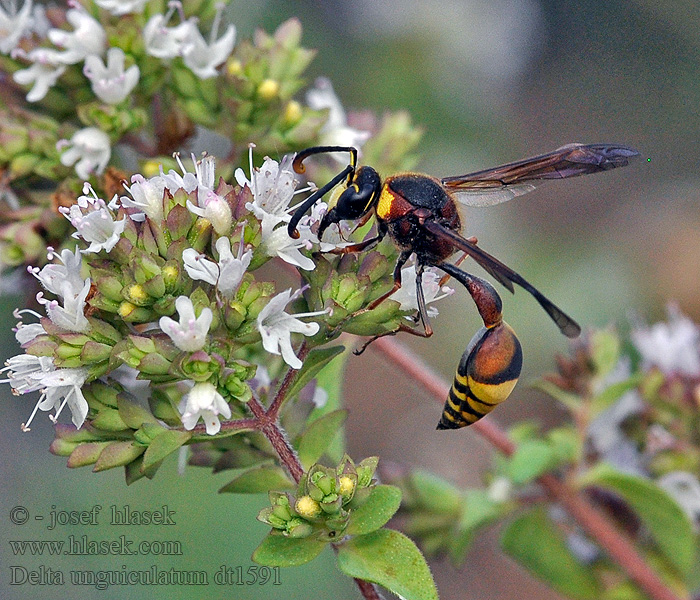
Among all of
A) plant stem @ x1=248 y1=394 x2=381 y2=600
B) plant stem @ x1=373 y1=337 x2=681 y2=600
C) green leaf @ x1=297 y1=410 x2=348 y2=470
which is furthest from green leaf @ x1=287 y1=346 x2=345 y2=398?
plant stem @ x1=373 y1=337 x2=681 y2=600

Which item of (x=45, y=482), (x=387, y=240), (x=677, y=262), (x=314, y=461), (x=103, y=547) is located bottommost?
(x=45, y=482)

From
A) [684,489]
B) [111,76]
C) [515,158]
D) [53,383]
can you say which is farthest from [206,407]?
[515,158]

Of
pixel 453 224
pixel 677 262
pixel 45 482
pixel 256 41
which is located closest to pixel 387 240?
pixel 453 224

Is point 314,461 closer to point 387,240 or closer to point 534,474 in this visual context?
point 387,240

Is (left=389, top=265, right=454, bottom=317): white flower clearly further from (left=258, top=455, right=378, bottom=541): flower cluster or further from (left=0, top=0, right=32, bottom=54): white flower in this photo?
(left=0, top=0, right=32, bottom=54): white flower

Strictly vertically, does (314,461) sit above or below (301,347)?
below
